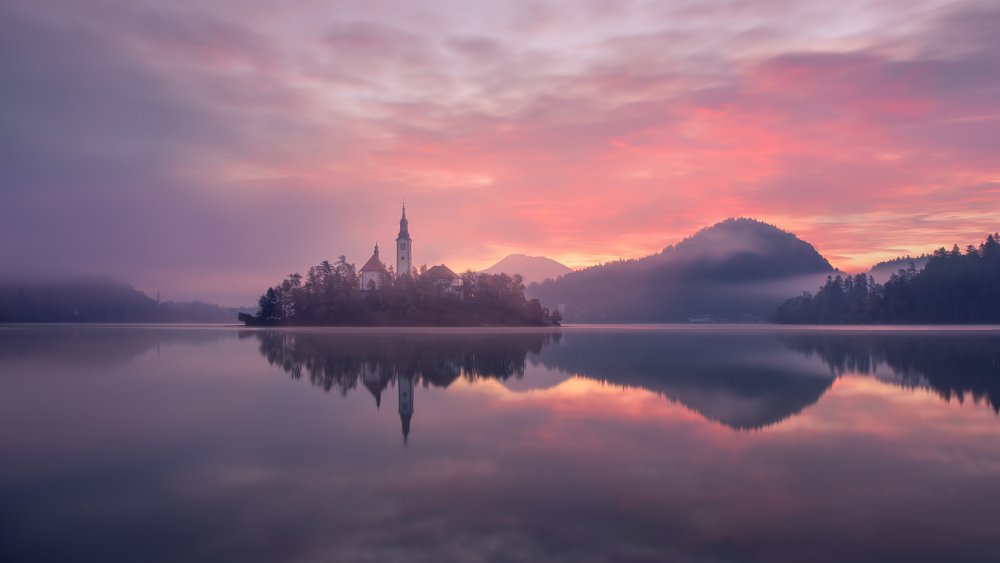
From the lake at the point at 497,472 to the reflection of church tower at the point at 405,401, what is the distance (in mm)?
222

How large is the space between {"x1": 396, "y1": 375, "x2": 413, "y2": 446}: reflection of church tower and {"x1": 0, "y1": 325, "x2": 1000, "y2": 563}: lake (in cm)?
22

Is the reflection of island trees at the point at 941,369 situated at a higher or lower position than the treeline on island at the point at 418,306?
lower

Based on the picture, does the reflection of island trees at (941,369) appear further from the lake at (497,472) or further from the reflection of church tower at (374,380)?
the reflection of church tower at (374,380)

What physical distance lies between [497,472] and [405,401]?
1489 cm

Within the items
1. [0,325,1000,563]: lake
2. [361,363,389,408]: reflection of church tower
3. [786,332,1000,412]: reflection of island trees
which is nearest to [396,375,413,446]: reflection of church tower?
[0,325,1000,563]: lake

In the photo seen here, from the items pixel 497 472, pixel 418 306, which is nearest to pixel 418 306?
pixel 418 306

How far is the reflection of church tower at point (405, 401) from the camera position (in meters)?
24.8

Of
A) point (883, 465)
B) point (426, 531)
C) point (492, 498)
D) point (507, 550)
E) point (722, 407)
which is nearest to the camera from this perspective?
point (507, 550)

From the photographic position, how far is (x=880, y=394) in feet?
116

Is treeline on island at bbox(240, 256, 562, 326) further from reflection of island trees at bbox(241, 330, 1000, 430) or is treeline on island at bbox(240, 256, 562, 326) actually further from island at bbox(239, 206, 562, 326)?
reflection of island trees at bbox(241, 330, 1000, 430)

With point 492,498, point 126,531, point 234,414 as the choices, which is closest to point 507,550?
point 492,498

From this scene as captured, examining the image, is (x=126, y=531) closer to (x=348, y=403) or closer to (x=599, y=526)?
(x=599, y=526)

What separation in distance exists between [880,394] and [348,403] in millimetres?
29262

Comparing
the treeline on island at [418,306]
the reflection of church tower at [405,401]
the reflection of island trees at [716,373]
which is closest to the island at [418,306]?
the treeline on island at [418,306]
